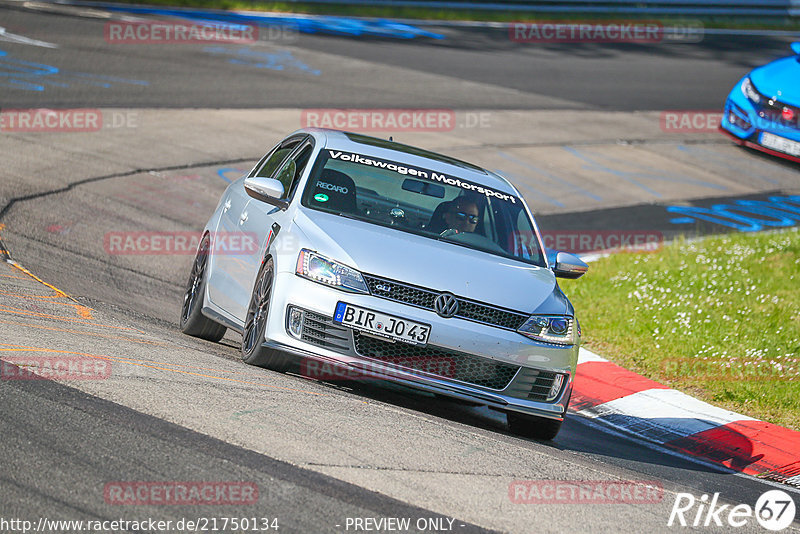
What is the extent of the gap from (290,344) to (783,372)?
478 cm

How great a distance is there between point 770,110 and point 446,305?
425 inches

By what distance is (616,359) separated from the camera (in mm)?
9430

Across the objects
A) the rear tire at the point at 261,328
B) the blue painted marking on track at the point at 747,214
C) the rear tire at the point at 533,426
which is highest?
the rear tire at the point at 261,328

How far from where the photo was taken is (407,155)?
26.0 feet

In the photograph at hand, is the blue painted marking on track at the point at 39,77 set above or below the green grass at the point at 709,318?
above

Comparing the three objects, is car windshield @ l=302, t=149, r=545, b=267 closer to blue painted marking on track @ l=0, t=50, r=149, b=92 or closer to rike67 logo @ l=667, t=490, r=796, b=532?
rike67 logo @ l=667, t=490, r=796, b=532

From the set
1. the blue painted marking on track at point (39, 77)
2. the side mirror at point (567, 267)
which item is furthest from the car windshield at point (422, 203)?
the blue painted marking on track at point (39, 77)

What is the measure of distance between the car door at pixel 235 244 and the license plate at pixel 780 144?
9279 mm

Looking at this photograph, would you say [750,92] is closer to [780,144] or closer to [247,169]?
[780,144]

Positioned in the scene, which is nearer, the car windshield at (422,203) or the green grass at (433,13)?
the car windshield at (422,203)

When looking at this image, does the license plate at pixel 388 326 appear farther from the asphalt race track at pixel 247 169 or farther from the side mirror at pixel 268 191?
the side mirror at pixel 268 191

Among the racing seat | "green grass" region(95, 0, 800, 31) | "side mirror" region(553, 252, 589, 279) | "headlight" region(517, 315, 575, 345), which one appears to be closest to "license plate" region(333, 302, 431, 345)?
"headlight" region(517, 315, 575, 345)

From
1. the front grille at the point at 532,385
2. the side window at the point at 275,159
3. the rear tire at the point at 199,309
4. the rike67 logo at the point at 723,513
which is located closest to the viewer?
the rike67 logo at the point at 723,513

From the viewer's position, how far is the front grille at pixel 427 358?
6184 millimetres
